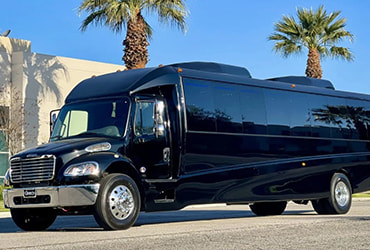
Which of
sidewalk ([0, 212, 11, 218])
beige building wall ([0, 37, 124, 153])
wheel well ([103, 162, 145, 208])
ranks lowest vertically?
sidewalk ([0, 212, 11, 218])

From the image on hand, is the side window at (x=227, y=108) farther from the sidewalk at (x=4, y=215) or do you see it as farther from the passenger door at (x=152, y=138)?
the sidewalk at (x=4, y=215)

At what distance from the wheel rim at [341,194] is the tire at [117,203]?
653cm

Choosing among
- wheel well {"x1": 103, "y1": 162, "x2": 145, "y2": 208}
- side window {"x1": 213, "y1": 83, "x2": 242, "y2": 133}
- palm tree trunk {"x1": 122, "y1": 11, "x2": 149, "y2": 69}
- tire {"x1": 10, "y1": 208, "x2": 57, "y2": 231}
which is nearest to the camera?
wheel well {"x1": 103, "y1": 162, "x2": 145, "y2": 208}

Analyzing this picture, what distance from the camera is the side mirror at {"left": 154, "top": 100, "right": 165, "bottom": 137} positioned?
42.3ft

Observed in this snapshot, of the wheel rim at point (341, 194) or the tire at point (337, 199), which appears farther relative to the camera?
the wheel rim at point (341, 194)

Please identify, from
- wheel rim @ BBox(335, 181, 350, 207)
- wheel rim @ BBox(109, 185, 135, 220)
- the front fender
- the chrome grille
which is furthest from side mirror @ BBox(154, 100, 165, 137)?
wheel rim @ BBox(335, 181, 350, 207)

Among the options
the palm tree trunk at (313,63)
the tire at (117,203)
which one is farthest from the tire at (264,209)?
the palm tree trunk at (313,63)

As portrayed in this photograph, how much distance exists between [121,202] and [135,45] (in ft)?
56.9

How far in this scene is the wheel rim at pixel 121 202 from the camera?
38.4 feet

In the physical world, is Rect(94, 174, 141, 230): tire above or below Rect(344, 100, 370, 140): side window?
below

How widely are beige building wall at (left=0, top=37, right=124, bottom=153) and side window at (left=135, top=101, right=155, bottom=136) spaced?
63.0 ft

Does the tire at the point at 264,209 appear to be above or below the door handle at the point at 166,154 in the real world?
below

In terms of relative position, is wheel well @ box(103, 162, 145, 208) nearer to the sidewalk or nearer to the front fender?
the front fender

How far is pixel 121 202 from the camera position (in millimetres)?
11828
